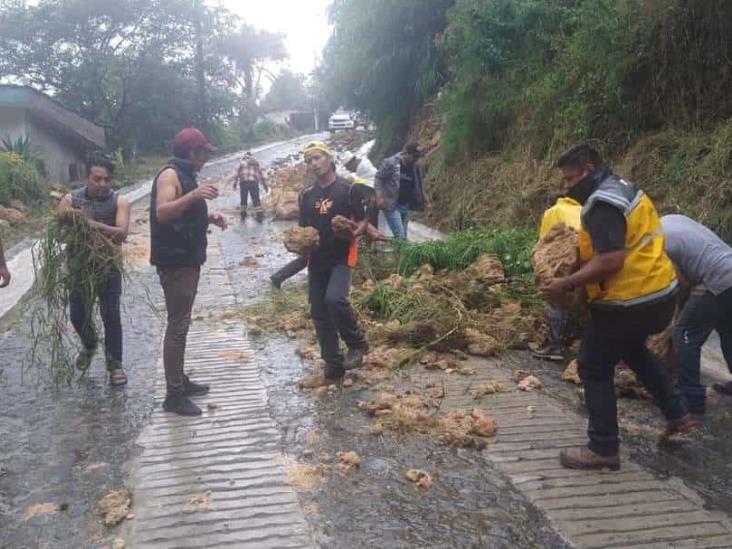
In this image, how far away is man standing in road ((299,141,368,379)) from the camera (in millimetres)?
5555

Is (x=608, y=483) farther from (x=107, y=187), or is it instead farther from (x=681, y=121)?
(x=681, y=121)

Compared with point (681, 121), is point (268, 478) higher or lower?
lower

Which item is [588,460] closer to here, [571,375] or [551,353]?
[571,375]

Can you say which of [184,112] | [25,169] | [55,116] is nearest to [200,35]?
[184,112]

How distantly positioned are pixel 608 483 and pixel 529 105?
9.25 meters

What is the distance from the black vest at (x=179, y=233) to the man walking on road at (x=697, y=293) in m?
3.06

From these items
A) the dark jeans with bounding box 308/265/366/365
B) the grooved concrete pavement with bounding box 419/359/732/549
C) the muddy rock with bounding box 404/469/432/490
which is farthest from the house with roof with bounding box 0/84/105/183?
the muddy rock with bounding box 404/469/432/490

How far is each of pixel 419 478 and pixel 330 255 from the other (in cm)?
202

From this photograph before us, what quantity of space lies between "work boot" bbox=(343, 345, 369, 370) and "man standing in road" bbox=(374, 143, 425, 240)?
14.9 feet

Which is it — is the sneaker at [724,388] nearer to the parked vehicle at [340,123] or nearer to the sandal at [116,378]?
the sandal at [116,378]

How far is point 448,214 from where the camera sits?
43.8 ft

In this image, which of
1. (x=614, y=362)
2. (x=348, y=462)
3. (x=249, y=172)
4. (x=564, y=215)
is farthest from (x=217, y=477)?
(x=249, y=172)

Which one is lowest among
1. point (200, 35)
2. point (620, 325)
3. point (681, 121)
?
point (620, 325)

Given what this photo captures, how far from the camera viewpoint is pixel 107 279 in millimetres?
5684
